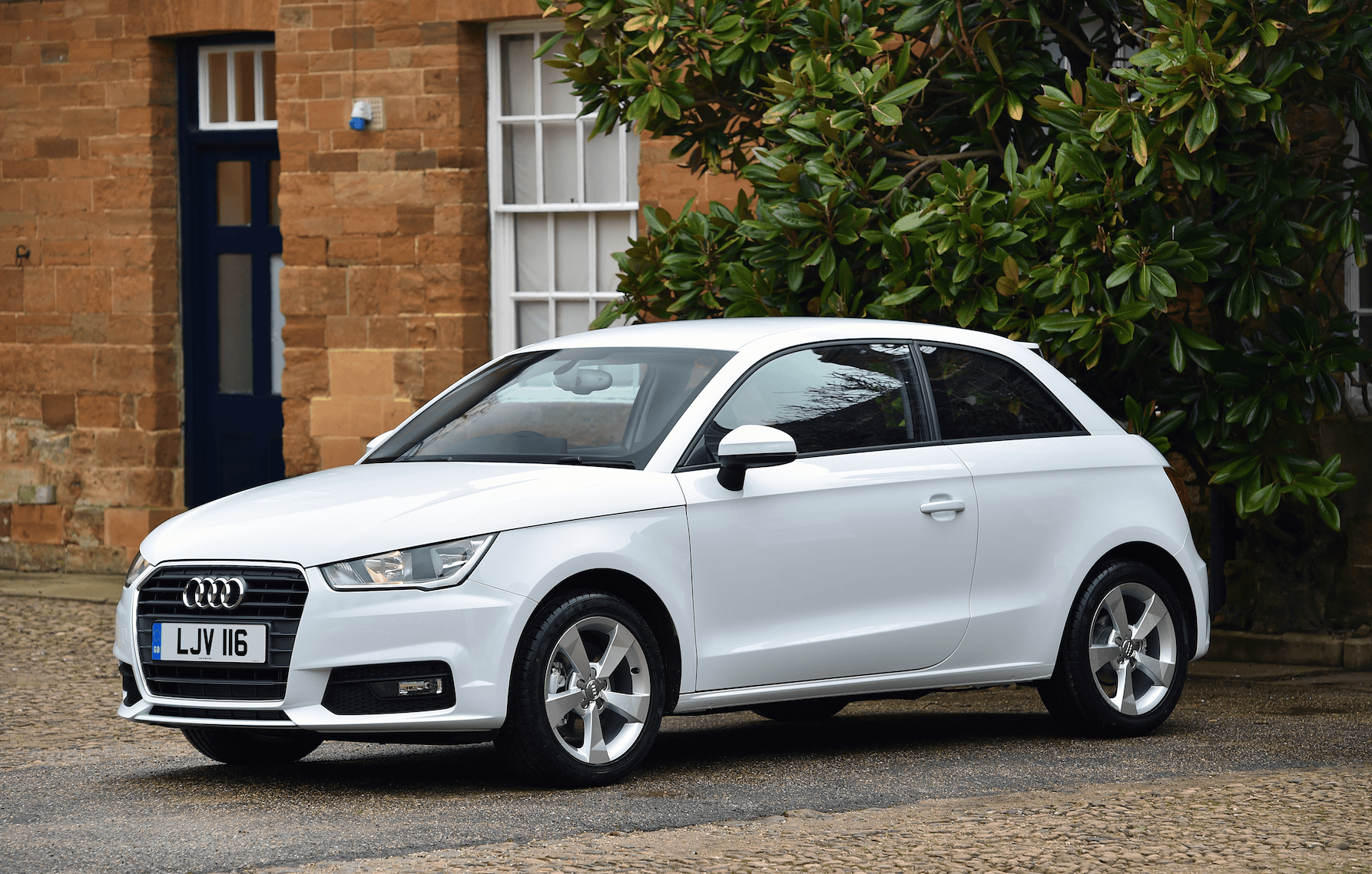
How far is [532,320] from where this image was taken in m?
14.9

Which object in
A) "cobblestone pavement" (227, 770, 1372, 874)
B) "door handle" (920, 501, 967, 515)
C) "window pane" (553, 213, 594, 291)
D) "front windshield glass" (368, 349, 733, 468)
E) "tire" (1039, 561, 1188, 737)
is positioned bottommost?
"cobblestone pavement" (227, 770, 1372, 874)

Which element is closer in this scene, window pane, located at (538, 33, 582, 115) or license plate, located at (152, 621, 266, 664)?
license plate, located at (152, 621, 266, 664)

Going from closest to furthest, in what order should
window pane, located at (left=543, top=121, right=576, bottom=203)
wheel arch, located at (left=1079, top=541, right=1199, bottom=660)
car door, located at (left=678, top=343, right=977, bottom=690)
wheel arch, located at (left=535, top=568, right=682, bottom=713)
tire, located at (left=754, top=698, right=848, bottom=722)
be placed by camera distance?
wheel arch, located at (left=535, top=568, right=682, bottom=713)
car door, located at (left=678, top=343, right=977, bottom=690)
wheel arch, located at (left=1079, top=541, right=1199, bottom=660)
tire, located at (left=754, top=698, right=848, bottom=722)
window pane, located at (left=543, top=121, right=576, bottom=203)

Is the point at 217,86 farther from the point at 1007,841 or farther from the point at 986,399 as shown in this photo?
the point at 1007,841

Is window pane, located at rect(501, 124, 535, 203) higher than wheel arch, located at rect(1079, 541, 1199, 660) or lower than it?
higher

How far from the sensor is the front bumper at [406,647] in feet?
22.4

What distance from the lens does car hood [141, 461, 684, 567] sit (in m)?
6.92

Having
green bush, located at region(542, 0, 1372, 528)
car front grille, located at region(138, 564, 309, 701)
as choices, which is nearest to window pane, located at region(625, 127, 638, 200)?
green bush, located at region(542, 0, 1372, 528)

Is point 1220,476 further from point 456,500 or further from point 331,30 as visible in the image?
point 331,30

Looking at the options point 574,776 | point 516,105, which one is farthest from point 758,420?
point 516,105

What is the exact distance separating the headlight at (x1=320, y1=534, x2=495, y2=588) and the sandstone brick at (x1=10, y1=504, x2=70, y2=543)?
10.1 meters

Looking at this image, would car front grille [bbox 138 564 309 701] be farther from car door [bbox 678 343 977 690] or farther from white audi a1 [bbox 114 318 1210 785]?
car door [bbox 678 343 977 690]

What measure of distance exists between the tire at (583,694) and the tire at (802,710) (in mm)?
1320

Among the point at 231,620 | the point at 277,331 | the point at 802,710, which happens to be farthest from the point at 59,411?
the point at 231,620
